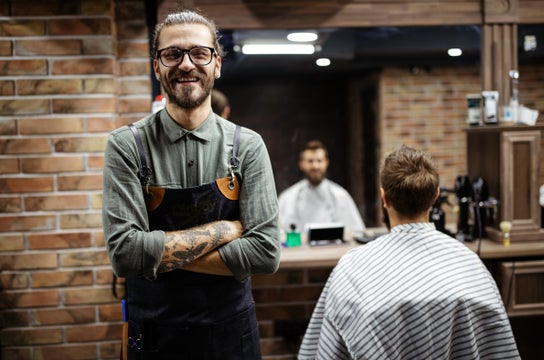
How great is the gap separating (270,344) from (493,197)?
151cm

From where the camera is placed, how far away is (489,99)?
2.67 meters

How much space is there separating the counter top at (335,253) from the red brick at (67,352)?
1037 mm

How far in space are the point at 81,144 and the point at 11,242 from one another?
575 mm

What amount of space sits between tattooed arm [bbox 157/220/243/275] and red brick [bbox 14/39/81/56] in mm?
1289

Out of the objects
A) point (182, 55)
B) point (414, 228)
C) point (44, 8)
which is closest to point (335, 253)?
point (414, 228)

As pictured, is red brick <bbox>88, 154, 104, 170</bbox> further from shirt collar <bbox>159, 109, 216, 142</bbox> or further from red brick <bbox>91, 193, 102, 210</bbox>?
shirt collar <bbox>159, 109, 216, 142</bbox>

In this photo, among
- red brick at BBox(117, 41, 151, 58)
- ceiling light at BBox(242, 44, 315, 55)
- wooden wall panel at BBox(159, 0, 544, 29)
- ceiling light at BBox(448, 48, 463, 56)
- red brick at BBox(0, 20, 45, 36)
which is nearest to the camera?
red brick at BBox(0, 20, 45, 36)

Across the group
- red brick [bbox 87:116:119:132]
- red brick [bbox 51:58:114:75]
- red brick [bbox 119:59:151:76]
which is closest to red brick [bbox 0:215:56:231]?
red brick [bbox 87:116:119:132]

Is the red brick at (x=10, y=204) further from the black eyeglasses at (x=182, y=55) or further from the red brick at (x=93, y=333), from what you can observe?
the black eyeglasses at (x=182, y=55)

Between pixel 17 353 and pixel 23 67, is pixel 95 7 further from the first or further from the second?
pixel 17 353

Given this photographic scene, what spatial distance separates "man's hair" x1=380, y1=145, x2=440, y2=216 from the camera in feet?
4.93

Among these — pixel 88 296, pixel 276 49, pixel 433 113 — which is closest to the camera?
pixel 88 296

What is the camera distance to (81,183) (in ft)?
7.63

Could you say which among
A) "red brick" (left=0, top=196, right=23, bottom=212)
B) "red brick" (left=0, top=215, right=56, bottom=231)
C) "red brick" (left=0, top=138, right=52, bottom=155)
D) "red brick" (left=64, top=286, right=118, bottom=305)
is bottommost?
"red brick" (left=64, top=286, right=118, bottom=305)
